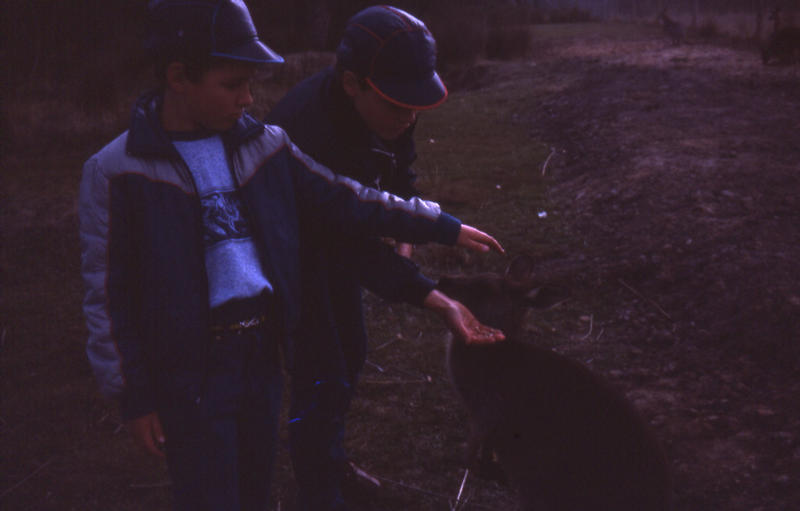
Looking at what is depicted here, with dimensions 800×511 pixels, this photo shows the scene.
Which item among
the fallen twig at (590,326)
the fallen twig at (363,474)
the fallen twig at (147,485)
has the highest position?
the fallen twig at (363,474)

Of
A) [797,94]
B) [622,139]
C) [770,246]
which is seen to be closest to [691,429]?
[770,246]

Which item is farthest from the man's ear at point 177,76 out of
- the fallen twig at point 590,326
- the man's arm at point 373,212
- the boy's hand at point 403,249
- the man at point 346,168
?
the fallen twig at point 590,326

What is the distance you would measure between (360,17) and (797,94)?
8706 millimetres

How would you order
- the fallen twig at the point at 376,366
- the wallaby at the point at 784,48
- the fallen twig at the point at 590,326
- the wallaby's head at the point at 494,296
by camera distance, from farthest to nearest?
the wallaby at the point at 784,48, the fallen twig at the point at 590,326, the fallen twig at the point at 376,366, the wallaby's head at the point at 494,296

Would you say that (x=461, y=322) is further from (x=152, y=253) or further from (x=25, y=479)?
(x=25, y=479)

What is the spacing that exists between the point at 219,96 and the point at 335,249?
2.72 ft

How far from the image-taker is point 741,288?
425 centimetres

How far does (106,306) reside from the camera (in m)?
1.91

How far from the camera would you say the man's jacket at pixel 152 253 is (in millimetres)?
1886

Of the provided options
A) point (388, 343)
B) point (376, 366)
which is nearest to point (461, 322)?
point (376, 366)

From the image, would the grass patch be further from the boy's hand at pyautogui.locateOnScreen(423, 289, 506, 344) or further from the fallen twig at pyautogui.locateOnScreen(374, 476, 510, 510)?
the boy's hand at pyautogui.locateOnScreen(423, 289, 506, 344)

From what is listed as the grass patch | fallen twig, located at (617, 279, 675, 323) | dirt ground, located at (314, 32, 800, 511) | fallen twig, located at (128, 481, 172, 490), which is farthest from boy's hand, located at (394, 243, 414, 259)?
the grass patch

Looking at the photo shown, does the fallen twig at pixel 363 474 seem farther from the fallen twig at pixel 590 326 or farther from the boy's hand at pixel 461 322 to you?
the fallen twig at pixel 590 326

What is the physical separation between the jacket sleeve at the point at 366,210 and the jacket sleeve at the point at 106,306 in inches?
24.6
